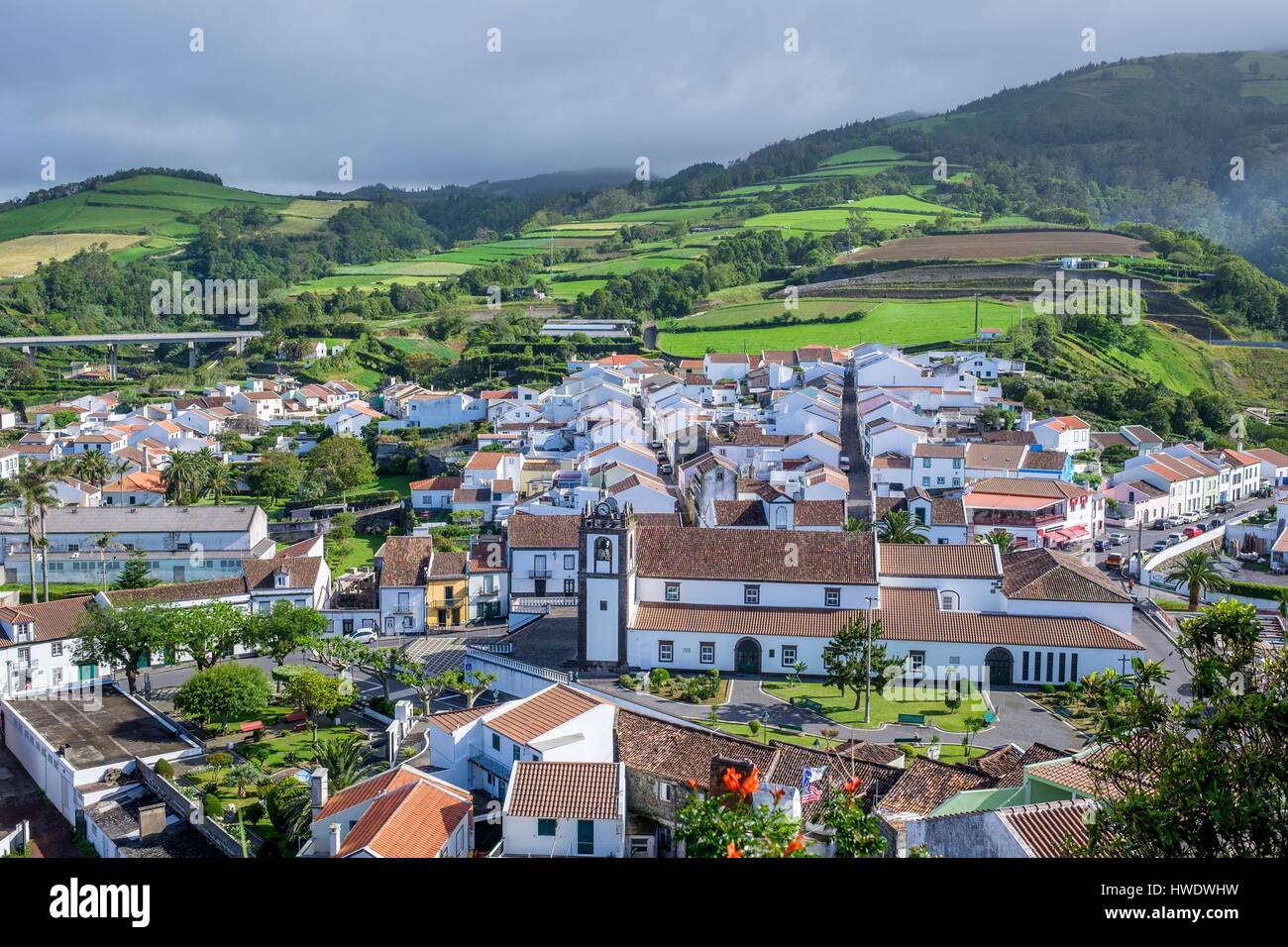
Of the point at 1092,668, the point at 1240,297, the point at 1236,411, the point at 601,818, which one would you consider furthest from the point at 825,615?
the point at 1240,297

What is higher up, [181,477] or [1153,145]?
[1153,145]

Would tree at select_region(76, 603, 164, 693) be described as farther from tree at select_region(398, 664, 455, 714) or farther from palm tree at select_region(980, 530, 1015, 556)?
palm tree at select_region(980, 530, 1015, 556)

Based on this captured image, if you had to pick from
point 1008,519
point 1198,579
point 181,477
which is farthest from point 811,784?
point 181,477

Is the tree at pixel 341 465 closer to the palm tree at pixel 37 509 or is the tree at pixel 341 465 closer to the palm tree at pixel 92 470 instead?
the palm tree at pixel 92 470

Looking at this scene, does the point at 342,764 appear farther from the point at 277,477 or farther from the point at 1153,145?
the point at 1153,145

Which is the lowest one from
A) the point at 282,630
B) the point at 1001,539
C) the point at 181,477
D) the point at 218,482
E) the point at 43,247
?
the point at 282,630

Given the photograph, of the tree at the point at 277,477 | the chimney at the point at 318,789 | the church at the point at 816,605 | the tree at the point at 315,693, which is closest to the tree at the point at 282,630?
the tree at the point at 315,693
